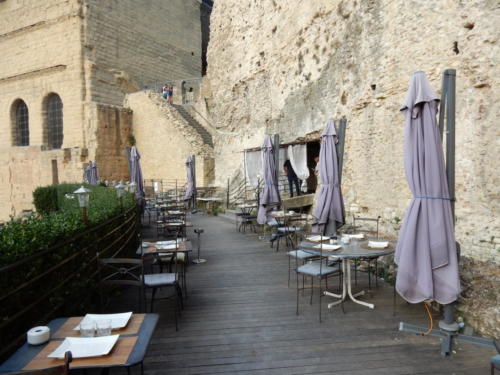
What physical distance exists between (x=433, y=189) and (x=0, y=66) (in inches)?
1268

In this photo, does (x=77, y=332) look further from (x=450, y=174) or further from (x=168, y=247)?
(x=450, y=174)

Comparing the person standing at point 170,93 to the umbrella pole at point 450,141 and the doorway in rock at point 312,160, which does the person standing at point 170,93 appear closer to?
the doorway in rock at point 312,160

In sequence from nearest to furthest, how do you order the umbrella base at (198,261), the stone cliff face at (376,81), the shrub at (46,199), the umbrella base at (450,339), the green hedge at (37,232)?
the green hedge at (37,232)
the umbrella base at (450,339)
the stone cliff face at (376,81)
the umbrella base at (198,261)
the shrub at (46,199)

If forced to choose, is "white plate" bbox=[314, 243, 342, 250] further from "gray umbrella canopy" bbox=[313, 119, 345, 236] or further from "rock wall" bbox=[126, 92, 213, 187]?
"rock wall" bbox=[126, 92, 213, 187]

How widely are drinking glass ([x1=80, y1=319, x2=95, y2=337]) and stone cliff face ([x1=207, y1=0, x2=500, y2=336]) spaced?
19.8 ft

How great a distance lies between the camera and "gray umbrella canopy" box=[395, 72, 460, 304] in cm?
371

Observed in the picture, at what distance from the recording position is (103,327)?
2678mm

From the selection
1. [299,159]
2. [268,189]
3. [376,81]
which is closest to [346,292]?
[268,189]

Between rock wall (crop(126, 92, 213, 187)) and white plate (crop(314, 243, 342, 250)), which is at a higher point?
rock wall (crop(126, 92, 213, 187))

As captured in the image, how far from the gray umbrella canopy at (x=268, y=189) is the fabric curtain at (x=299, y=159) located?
2969mm

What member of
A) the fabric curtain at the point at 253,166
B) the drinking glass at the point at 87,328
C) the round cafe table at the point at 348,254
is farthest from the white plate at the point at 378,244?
the fabric curtain at the point at 253,166

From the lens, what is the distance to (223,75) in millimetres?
19047

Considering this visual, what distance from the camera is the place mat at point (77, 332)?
262 centimetres

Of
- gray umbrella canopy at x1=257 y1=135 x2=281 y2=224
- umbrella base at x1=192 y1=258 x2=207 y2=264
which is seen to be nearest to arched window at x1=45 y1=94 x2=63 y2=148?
gray umbrella canopy at x1=257 y1=135 x2=281 y2=224
